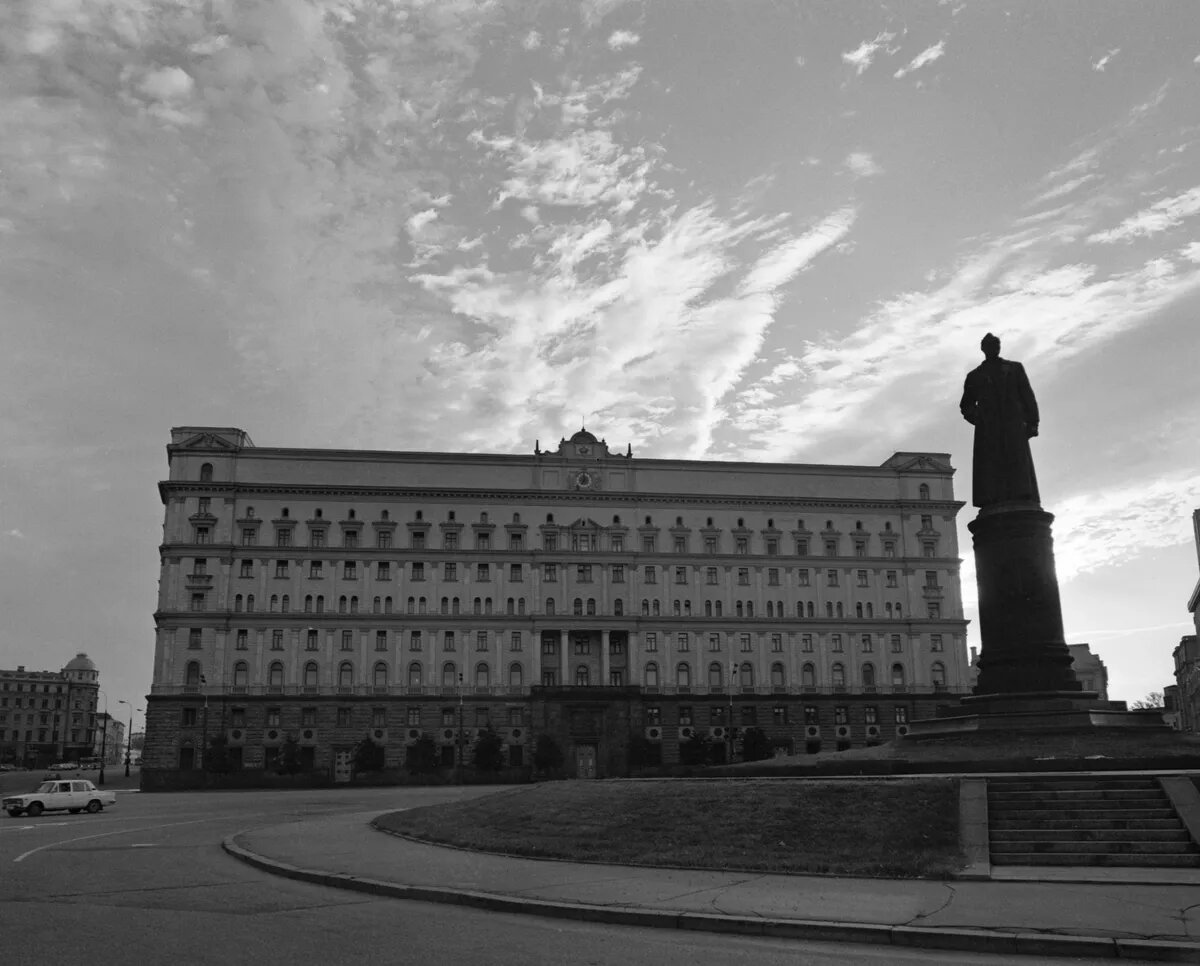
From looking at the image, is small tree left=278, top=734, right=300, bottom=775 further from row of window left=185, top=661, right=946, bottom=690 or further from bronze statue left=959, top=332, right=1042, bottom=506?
bronze statue left=959, top=332, right=1042, bottom=506

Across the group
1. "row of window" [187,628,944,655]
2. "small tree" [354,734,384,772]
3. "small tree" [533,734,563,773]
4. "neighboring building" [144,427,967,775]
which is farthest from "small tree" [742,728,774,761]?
"small tree" [354,734,384,772]

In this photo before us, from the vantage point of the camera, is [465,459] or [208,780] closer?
[208,780]

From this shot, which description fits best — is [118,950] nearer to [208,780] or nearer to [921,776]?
[921,776]

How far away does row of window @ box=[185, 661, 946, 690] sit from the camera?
9075 centimetres

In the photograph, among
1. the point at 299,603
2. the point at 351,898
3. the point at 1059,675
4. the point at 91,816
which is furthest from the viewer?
the point at 299,603

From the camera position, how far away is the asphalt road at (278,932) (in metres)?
12.1

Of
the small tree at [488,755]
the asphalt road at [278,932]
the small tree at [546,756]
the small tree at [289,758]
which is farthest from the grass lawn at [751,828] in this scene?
the small tree at [289,758]

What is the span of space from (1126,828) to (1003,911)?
607 centimetres

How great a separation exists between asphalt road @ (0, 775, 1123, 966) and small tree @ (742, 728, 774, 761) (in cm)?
7034

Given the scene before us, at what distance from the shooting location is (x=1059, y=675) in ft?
96.0

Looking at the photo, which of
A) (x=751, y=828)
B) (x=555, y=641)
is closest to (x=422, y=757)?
(x=555, y=641)

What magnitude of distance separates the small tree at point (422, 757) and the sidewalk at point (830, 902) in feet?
223

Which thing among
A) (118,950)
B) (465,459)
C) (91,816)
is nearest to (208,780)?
(465,459)

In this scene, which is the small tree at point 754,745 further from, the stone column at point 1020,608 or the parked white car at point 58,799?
the stone column at point 1020,608
